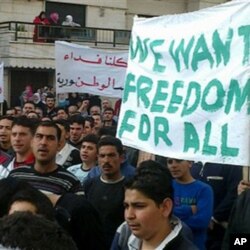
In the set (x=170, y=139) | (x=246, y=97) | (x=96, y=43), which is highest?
(x=246, y=97)

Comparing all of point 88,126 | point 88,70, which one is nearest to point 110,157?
point 88,126

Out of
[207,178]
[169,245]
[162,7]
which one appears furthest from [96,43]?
[169,245]

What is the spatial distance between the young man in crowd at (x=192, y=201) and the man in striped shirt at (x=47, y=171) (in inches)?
31.3

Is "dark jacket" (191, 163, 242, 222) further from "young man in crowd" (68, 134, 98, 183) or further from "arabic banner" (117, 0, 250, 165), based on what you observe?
"young man in crowd" (68, 134, 98, 183)

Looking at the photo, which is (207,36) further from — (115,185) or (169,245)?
(169,245)

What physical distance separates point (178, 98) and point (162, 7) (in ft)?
96.0

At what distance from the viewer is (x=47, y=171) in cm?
495

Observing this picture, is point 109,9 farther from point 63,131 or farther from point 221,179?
point 221,179

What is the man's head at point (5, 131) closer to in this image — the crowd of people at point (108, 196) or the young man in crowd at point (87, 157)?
the crowd of people at point (108, 196)

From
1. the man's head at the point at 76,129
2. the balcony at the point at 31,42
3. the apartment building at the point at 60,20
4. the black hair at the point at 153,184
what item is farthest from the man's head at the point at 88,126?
the balcony at the point at 31,42

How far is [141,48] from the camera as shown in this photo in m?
5.66

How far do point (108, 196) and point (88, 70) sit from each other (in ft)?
20.7

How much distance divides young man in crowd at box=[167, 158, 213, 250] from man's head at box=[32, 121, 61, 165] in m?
0.83

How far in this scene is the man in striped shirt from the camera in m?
4.77
